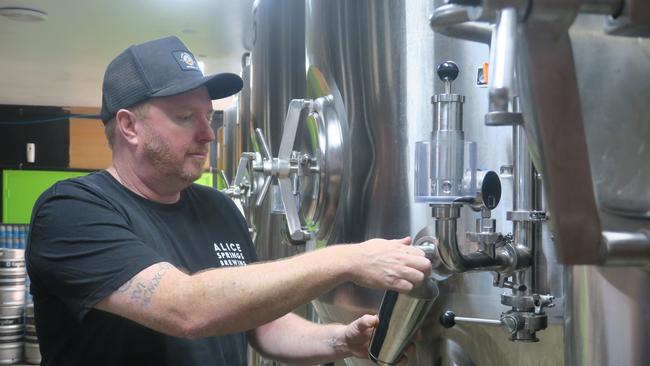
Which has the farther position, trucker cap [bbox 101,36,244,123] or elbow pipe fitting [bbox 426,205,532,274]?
trucker cap [bbox 101,36,244,123]

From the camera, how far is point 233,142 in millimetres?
4684

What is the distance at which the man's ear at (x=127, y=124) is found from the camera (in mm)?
1588

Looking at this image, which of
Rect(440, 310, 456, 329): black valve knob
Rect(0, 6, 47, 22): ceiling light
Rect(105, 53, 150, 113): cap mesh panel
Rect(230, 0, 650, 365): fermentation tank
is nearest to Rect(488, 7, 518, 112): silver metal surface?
Rect(230, 0, 650, 365): fermentation tank

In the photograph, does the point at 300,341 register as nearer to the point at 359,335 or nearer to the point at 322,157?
the point at 359,335

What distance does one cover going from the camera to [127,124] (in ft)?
5.25

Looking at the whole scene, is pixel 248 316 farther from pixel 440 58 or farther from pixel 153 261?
pixel 440 58

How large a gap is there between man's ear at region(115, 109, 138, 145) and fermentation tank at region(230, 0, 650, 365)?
330mm

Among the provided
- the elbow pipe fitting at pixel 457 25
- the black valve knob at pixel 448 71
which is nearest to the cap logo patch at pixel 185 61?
the black valve knob at pixel 448 71

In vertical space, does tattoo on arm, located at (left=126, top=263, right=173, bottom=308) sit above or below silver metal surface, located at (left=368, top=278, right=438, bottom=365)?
above

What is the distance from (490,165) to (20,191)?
25.5 feet

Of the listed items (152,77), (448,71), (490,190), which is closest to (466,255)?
(490,190)

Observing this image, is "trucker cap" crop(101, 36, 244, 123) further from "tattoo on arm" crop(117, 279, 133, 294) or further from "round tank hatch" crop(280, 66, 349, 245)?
"tattoo on arm" crop(117, 279, 133, 294)

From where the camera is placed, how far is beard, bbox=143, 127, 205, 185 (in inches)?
60.7

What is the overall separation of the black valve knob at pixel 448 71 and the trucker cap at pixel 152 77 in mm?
576
